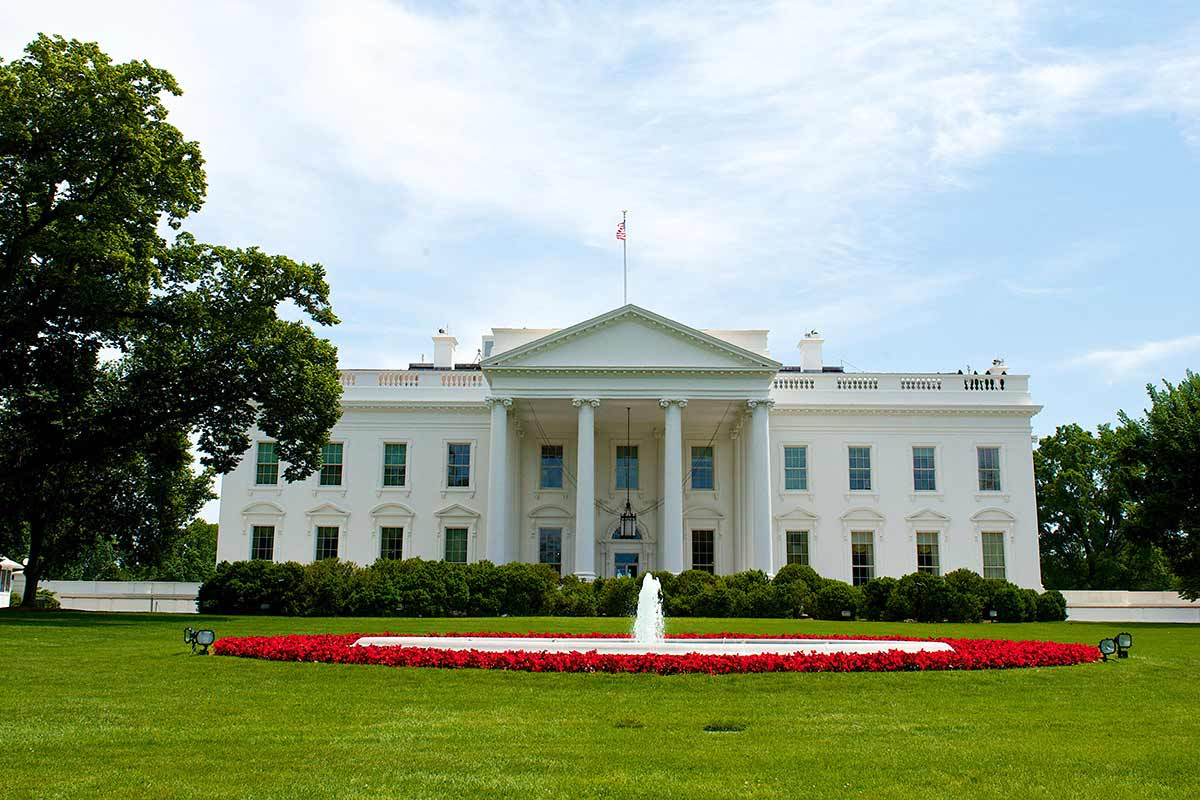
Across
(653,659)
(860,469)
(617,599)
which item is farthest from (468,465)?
(653,659)

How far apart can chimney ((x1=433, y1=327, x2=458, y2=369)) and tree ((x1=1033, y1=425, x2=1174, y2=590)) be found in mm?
31468

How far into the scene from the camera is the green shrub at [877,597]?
32.4m

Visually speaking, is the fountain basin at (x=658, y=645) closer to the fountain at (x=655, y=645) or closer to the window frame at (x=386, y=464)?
the fountain at (x=655, y=645)

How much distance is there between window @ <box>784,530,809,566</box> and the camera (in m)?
44.4

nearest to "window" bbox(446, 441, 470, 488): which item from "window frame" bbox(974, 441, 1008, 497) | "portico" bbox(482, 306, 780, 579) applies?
"portico" bbox(482, 306, 780, 579)

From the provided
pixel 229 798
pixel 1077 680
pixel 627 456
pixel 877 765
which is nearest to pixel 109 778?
pixel 229 798

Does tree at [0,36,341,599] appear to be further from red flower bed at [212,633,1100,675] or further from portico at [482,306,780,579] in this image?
red flower bed at [212,633,1100,675]

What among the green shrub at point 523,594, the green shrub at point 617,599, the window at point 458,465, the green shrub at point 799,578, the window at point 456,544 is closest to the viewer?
the green shrub at point 617,599

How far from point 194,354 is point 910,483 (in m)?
29.0

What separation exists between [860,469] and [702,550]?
290 inches

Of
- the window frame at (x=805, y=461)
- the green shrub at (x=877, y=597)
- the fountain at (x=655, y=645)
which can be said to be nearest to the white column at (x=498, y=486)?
the window frame at (x=805, y=461)

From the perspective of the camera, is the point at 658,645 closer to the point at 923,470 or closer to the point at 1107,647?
the point at 1107,647

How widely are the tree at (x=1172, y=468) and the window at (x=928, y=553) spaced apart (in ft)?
30.6

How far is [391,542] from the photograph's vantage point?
147ft
